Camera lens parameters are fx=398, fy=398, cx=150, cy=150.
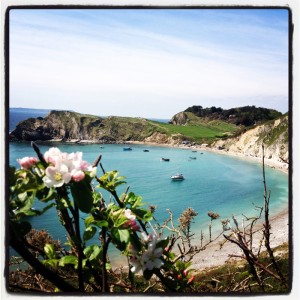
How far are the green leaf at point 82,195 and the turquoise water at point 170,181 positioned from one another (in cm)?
16

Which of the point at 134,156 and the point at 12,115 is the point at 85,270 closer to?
the point at 12,115

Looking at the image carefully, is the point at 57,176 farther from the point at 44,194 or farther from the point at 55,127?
the point at 55,127

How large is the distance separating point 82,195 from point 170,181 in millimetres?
4151

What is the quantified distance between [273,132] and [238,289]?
961 millimetres

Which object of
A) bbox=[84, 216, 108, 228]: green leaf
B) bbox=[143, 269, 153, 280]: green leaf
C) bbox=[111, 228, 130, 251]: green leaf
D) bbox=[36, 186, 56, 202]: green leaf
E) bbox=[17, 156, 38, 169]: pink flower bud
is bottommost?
bbox=[143, 269, 153, 280]: green leaf

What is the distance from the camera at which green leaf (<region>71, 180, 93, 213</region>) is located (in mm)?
900

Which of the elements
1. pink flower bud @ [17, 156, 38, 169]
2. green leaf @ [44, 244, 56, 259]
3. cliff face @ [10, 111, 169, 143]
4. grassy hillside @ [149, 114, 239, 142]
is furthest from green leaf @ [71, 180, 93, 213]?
grassy hillside @ [149, 114, 239, 142]

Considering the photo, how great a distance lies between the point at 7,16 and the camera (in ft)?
4.27

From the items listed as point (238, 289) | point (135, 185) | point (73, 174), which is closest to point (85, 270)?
point (73, 174)

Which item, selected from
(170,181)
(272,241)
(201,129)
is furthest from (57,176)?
(170,181)

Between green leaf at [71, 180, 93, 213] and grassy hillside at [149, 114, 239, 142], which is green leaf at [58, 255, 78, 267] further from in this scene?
grassy hillside at [149, 114, 239, 142]

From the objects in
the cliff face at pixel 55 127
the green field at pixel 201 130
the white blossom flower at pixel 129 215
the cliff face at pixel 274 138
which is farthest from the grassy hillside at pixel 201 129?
the white blossom flower at pixel 129 215

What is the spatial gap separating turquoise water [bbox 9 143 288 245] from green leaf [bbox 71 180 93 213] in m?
0.16

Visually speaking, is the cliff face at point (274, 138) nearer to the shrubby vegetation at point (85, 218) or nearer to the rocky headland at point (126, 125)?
the rocky headland at point (126, 125)
